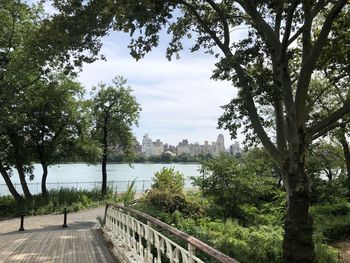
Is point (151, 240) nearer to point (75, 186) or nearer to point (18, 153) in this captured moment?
point (18, 153)

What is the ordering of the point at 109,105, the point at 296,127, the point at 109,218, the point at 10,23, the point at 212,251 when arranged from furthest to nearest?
1. the point at 109,105
2. the point at 10,23
3. the point at 109,218
4. the point at 296,127
5. the point at 212,251

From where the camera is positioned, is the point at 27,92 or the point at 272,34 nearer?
the point at 272,34

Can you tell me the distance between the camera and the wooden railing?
4.76 meters

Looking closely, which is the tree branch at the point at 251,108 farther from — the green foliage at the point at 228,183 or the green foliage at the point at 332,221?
the green foliage at the point at 228,183

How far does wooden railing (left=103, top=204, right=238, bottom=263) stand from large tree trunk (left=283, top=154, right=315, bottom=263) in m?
3.39

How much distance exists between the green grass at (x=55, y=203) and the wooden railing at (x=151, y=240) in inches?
533

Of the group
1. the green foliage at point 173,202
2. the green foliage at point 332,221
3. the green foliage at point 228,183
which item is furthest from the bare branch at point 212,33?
the green foliage at point 228,183

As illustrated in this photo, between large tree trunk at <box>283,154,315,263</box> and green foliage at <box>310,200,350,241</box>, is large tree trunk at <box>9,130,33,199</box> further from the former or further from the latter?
large tree trunk at <box>283,154,315,263</box>

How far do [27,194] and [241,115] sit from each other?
2064 cm

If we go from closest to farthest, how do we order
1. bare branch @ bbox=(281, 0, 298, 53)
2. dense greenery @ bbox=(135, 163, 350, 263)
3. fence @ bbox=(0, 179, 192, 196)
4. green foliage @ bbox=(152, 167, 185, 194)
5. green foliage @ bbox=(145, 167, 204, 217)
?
bare branch @ bbox=(281, 0, 298, 53) → dense greenery @ bbox=(135, 163, 350, 263) → green foliage @ bbox=(145, 167, 204, 217) → green foliage @ bbox=(152, 167, 185, 194) → fence @ bbox=(0, 179, 192, 196)

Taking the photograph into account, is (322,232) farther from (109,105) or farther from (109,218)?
(109,105)

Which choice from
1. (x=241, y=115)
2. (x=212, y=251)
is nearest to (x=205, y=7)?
(x=241, y=115)

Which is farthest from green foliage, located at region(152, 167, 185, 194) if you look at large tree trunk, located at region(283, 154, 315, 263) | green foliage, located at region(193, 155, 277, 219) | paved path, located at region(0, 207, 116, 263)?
large tree trunk, located at region(283, 154, 315, 263)

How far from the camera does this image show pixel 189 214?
59.7ft
